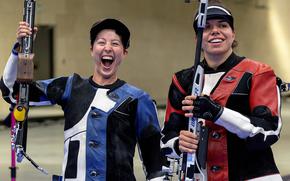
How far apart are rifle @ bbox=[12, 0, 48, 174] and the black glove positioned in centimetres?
98

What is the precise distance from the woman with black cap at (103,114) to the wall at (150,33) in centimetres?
1631

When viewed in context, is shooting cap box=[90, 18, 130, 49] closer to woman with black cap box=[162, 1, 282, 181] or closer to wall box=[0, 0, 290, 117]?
woman with black cap box=[162, 1, 282, 181]

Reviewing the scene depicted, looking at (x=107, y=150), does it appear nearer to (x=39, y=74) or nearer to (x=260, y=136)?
(x=260, y=136)

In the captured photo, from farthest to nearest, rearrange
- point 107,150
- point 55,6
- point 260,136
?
point 55,6
point 107,150
point 260,136

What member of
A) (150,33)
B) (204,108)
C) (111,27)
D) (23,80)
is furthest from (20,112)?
(150,33)

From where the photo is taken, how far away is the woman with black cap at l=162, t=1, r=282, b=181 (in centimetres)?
335

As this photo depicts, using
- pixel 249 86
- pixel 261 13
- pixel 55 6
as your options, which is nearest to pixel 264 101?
pixel 249 86

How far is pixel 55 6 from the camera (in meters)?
22.5

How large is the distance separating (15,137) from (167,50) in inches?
962

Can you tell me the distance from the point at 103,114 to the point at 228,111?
0.80 metres

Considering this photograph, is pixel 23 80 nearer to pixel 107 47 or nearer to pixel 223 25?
pixel 107 47

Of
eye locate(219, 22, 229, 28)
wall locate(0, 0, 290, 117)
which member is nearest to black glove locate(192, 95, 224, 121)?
eye locate(219, 22, 229, 28)

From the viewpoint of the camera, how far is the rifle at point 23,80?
3760 mm

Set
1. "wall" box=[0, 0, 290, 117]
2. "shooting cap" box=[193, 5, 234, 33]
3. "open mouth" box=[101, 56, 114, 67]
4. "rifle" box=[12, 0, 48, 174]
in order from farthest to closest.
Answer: "wall" box=[0, 0, 290, 117], "open mouth" box=[101, 56, 114, 67], "rifle" box=[12, 0, 48, 174], "shooting cap" box=[193, 5, 234, 33]
